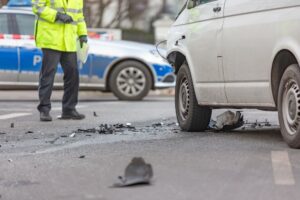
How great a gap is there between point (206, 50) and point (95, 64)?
670 centimetres

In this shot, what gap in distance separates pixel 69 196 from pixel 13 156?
66.7 inches

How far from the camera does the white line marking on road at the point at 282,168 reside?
4.96 meters

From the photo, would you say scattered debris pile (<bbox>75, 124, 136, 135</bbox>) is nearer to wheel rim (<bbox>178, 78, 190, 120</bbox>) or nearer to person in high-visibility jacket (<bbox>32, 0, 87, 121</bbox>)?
wheel rim (<bbox>178, 78, 190, 120</bbox>)

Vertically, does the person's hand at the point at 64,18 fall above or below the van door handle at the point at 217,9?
above

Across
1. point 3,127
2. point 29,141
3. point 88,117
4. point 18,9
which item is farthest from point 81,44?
point 18,9

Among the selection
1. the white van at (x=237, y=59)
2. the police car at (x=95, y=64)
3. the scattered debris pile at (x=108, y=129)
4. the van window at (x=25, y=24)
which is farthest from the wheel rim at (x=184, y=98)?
the van window at (x=25, y=24)

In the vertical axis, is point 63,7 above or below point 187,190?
above

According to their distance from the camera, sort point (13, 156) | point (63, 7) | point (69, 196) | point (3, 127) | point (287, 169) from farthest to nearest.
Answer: point (63, 7) → point (3, 127) → point (13, 156) → point (287, 169) → point (69, 196)

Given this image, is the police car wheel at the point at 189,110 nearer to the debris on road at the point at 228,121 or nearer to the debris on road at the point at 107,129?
the debris on road at the point at 228,121

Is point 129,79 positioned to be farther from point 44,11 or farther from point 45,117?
point 44,11

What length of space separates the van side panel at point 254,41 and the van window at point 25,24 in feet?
23.8

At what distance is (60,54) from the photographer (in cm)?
941

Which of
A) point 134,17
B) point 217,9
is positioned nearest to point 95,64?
point 217,9

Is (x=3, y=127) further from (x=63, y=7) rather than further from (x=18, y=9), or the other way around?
(x=18, y=9)
